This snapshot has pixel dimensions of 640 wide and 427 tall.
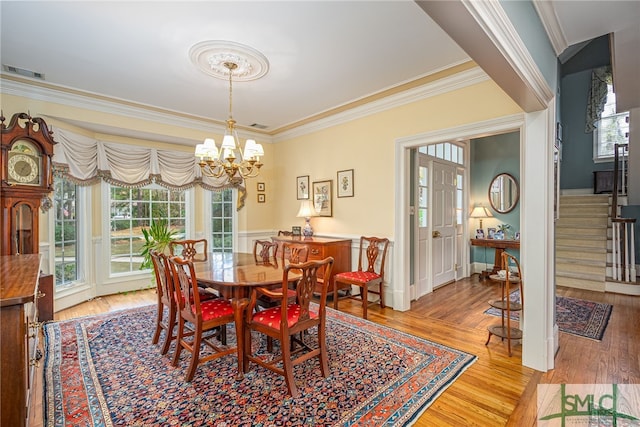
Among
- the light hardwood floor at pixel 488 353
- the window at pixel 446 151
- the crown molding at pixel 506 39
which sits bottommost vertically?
the light hardwood floor at pixel 488 353

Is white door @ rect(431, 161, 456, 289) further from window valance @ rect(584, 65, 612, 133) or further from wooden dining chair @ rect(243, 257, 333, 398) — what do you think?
window valance @ rect(584, 65, 612, 133)

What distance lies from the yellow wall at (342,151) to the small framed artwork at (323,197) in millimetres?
84

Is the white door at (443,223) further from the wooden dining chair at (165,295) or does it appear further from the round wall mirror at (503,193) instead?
the wooden dining chair at (165,295)

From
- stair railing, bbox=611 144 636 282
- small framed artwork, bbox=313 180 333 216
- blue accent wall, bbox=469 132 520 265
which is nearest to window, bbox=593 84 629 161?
stair railing, bbox=611 144 636 282

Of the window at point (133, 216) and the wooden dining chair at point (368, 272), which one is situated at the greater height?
the window at point (133, 216)

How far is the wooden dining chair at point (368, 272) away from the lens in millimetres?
3666

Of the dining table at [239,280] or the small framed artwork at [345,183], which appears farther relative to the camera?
the small framed artwork at [345,183]

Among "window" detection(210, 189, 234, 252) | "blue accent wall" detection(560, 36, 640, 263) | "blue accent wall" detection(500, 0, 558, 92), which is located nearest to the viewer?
"blue accent wall" detection(500, 0, 558, 92)

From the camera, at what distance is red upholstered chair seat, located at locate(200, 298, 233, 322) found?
237 centimetres

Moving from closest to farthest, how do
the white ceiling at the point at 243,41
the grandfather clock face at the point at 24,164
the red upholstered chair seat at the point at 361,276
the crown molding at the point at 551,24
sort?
the crown molding at the point at 551,24 < the white ceiling at the point at 243,41 < the grandfather clock face at the point at 24,164 < the red upholstered chair seat at the point at 361,276

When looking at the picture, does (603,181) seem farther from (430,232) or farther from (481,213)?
(430,232)

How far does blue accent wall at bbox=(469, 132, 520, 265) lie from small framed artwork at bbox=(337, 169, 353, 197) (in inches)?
119

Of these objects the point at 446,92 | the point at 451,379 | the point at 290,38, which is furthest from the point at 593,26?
the point at 451,379

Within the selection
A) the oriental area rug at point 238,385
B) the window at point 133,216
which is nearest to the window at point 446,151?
the oriental area rug at point 238,385
